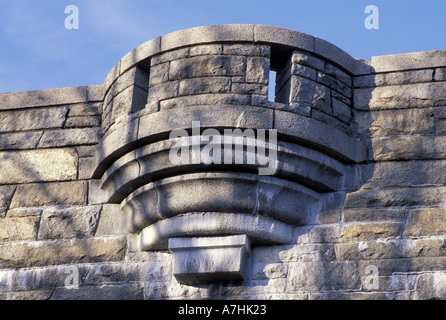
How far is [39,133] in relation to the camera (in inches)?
256

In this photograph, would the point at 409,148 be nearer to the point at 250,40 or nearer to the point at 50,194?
the point at 250,40

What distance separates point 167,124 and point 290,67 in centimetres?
84

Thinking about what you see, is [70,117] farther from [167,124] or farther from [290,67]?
[290,67]

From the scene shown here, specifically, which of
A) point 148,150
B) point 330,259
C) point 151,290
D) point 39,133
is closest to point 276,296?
point 330,259

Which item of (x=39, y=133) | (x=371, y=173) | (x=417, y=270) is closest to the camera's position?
(x=417, y=270)

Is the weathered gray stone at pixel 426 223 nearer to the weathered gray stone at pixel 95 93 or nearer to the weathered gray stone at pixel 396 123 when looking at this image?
the weathered gray stone at pixel 396 123

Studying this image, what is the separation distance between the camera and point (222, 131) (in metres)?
5.65

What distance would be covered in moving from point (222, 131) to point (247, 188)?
1.16 feet

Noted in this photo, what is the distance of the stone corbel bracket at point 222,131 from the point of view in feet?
18.5

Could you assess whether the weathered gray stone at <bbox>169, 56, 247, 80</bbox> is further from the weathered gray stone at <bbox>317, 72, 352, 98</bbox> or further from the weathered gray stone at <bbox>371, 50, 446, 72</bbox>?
the weathered gray stone at <bbox>371, 50, 446, 72</bbox>

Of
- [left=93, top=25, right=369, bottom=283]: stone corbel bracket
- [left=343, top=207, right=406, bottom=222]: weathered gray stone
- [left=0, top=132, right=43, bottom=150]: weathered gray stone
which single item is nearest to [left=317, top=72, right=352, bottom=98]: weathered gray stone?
[left=93, top=25, right=369, bottom=283]: stone corbel bracket

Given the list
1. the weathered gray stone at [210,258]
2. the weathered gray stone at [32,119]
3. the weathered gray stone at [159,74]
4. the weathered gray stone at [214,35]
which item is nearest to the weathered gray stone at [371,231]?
the weathered gray stone at [210,258]

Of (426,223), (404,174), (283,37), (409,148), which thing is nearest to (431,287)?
(426,223)

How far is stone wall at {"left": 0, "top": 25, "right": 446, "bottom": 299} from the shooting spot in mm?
5629
